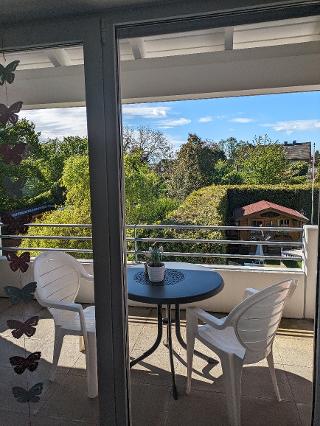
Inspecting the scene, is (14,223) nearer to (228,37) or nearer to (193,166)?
(228,37)

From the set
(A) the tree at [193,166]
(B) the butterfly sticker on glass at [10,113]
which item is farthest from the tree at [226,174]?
(B) the butterfly sticker on glass at [10,113]

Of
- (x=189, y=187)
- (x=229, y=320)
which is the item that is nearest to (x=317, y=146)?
(x=229, y=320)

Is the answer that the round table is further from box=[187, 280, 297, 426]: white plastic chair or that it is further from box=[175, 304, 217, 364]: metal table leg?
box=[187, 280, 297, 426]: white plastic chair

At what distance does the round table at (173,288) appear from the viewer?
2.10m

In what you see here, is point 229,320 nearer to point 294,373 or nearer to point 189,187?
point 294,373

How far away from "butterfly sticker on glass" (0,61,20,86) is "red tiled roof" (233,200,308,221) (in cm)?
213

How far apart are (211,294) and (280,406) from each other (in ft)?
2.38

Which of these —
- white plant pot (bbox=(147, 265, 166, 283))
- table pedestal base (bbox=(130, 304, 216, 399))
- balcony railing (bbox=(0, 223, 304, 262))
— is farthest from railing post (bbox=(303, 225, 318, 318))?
white plant pot (bbox=(147, 265, 166, 283))

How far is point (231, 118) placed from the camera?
285 centimetres

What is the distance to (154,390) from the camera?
2100mm

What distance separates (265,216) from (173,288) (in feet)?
4.11

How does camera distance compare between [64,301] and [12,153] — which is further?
[64,301]

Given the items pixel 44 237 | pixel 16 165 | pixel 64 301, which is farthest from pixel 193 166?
pixel 16 165

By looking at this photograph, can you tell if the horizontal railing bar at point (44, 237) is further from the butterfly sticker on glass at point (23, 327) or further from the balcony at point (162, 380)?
the butterfly sticker on glass at point (23, 327)
